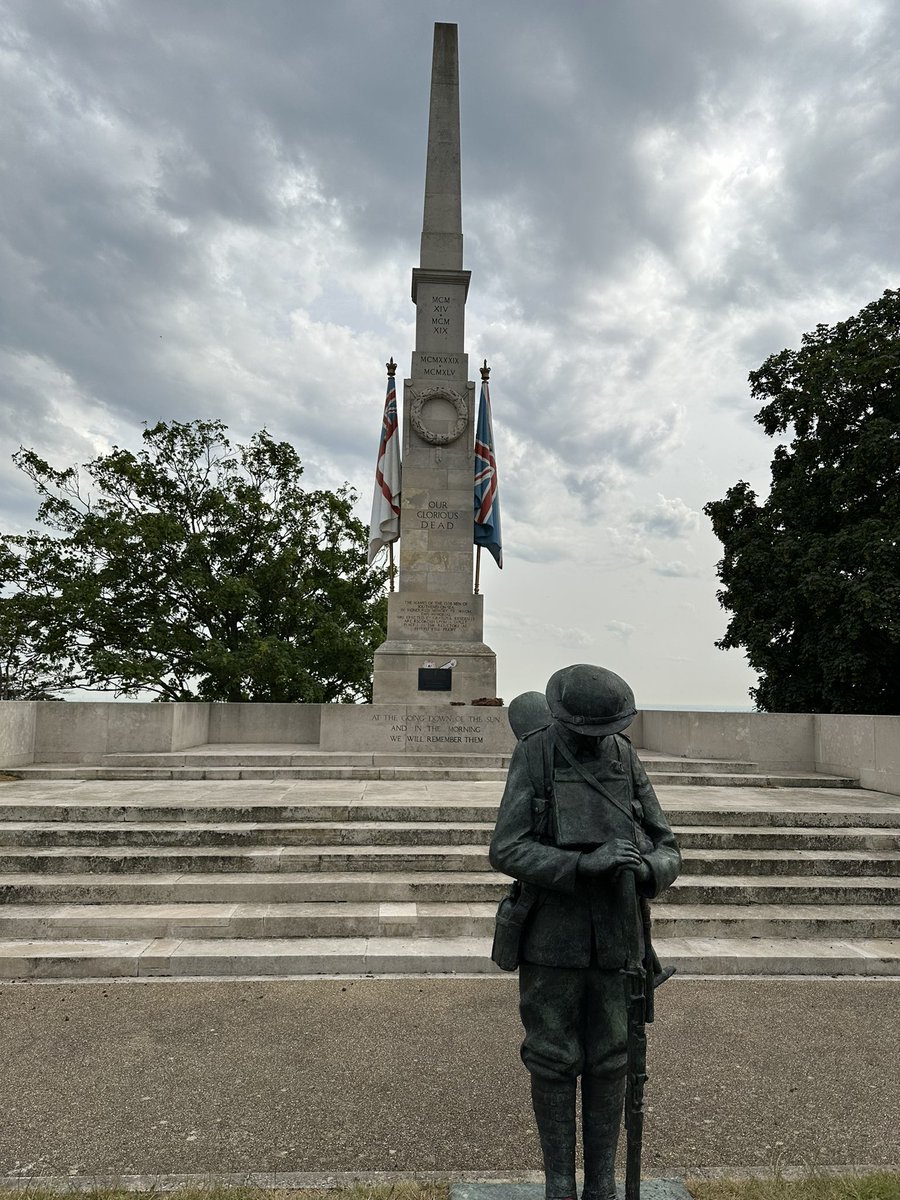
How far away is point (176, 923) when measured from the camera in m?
6.01

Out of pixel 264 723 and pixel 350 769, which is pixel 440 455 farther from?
pixel 350 769

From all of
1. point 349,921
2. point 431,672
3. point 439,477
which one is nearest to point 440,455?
point 439,477

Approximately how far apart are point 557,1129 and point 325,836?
514 centimetres

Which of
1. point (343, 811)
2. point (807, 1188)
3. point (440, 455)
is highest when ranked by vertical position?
point (440, 455)

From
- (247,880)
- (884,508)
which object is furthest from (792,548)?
(247,880)

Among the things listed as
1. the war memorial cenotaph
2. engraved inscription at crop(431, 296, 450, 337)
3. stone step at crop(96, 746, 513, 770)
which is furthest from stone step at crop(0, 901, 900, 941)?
engraved inscription at crop(431, 296, 450, 337)

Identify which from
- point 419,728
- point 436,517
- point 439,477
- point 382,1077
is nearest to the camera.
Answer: point 382,1077

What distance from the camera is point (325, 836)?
750 centimetres

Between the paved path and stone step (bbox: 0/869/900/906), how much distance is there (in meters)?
1.24

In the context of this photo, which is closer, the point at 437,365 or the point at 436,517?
the point at 436,517

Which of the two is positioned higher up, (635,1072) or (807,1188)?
(635,1072)

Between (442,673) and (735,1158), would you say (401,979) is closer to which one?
(735,1158)

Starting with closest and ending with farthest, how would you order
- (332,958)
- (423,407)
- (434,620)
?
(332,958) → (434,620) → (423,407)

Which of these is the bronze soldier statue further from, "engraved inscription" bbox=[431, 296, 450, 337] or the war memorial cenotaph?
"engraved inscription" bbox=[431, 296, 450, 337]
